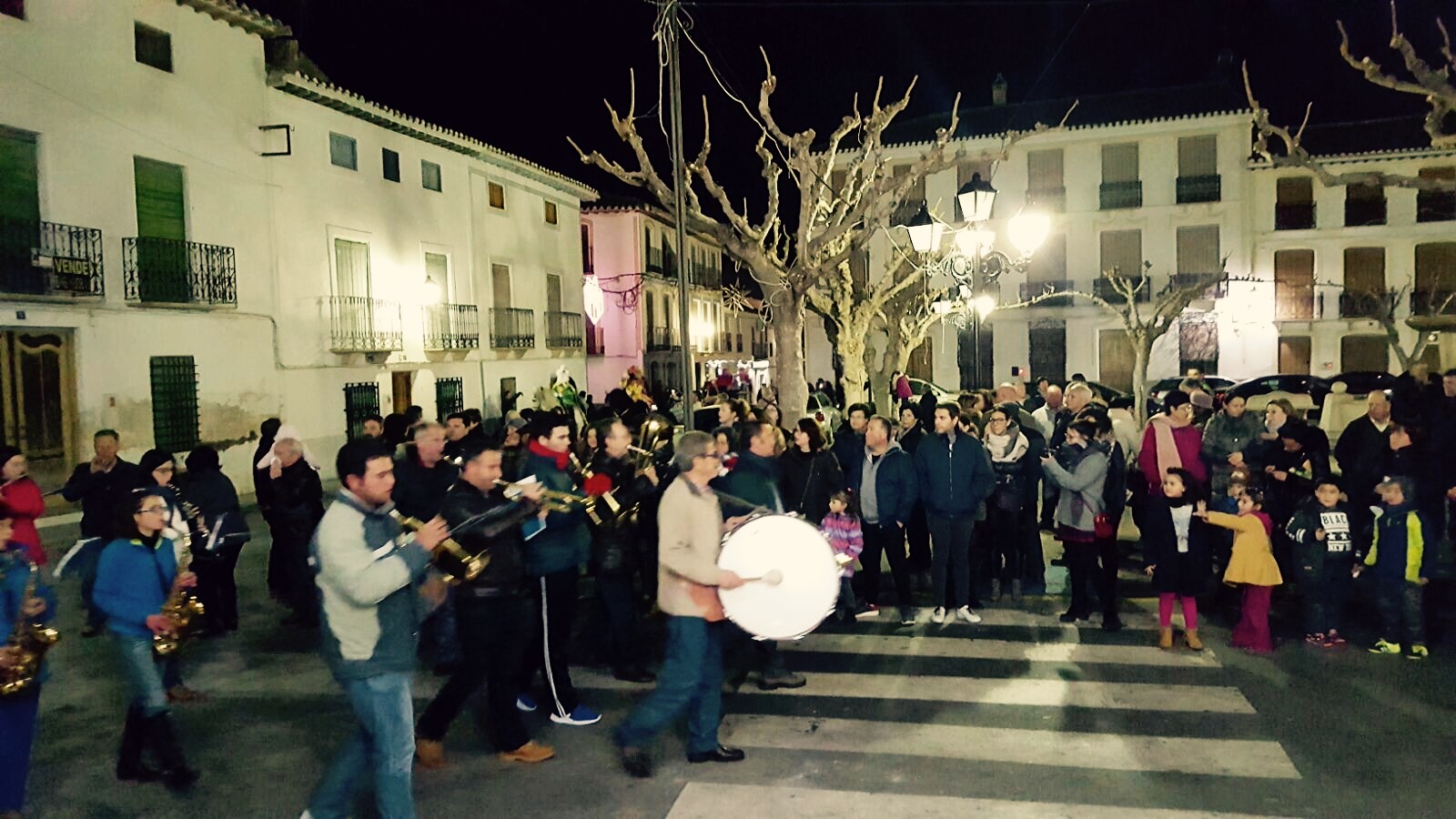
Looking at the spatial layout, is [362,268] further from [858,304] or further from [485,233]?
[858,304]

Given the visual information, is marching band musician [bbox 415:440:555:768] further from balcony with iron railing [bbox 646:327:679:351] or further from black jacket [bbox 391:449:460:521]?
balcony with iron railing [bbox 646:327:679:351]

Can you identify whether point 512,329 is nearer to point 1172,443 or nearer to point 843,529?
point 843,529

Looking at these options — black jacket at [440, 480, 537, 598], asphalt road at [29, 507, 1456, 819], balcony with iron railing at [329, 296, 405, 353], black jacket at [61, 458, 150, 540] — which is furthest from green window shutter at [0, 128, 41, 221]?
black jacket at [440, 480, 537, 598]

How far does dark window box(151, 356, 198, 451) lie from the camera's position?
1543cm

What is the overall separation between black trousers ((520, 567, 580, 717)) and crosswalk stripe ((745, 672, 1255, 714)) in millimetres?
1426

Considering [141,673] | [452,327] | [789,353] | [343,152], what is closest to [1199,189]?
[452,327]

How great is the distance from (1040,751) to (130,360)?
15.1 metres

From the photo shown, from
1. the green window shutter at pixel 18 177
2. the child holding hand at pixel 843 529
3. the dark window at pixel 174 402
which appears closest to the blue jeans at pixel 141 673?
the child holding hand at pixel 843 529

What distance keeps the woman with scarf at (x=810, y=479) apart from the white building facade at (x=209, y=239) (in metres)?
11.6

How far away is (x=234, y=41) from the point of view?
17.1 metres

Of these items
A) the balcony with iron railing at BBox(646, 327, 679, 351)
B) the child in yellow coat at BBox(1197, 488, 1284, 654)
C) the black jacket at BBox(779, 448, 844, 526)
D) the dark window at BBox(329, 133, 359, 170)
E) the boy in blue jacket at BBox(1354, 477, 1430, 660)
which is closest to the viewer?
the boy in blue jacket at BBox(1354, 477, 1430, 660)

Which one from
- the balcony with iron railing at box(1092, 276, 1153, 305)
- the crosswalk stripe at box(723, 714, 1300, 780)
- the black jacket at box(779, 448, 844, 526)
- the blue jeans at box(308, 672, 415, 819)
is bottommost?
the crosswalk stripe at box(723, 714, 1300, 780)

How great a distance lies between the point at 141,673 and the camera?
15.0 feet

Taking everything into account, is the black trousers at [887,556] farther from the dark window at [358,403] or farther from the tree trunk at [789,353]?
the dark window at [358,403]
